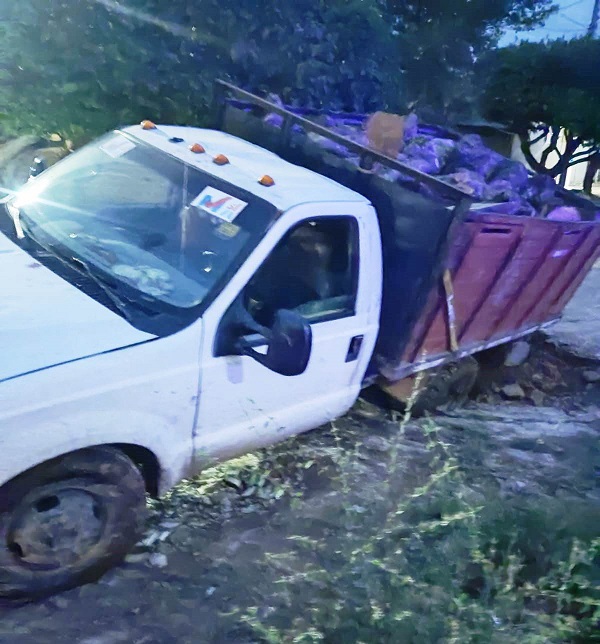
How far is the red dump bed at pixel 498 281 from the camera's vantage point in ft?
15.2

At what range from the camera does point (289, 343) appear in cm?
316

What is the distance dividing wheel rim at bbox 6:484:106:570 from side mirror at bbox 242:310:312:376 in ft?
3.28

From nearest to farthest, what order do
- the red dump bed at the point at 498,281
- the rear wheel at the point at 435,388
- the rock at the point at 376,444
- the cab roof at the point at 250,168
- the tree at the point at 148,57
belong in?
the cab roof at the point at 250,168 < the red dump bed at the point at 498,281 < the rock at the point at 376,444 < the rear wheel at the point at 435,388 < the tree at the point at 148,57

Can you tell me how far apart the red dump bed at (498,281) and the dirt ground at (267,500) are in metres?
0.62

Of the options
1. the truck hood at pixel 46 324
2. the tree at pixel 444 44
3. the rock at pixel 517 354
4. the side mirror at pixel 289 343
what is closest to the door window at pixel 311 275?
the side mirror at pixel 289 343

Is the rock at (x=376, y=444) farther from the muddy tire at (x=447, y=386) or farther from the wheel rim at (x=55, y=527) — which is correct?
the wheel rim at (x=55, y=527)

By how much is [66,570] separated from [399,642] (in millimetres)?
1467

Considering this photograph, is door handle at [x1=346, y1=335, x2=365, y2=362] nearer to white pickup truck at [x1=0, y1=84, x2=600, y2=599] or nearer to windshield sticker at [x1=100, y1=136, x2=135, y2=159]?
white pickup truck at [x1=0, y1=84, x2=600, y2=599]

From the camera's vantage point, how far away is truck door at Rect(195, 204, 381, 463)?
3471 millimetres

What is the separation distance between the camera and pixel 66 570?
3.18 meters

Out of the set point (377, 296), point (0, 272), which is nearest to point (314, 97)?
point (377, 296)

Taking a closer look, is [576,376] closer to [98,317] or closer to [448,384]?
[448,384]

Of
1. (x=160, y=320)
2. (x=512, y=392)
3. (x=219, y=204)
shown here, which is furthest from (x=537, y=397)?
(x=160, y=320)

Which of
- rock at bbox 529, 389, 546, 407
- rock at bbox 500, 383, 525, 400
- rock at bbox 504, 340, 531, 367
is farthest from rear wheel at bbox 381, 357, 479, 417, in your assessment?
rock at bbox 529, 389, 546, 407
